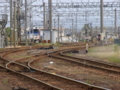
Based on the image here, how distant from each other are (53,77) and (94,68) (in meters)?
3.42

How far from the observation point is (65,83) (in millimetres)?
9148

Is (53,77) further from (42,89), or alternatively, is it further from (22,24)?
(22,24)

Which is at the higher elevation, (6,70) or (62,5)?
(62,5)

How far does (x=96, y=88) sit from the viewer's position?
Answer: 775cm

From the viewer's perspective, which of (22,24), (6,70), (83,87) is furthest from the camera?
(22,24)

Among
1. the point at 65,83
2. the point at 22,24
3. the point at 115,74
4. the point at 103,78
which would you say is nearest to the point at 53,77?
the point at 65,83

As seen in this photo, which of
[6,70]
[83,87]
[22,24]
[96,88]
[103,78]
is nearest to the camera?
[96,88]

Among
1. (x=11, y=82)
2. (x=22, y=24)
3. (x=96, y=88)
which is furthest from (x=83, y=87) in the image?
(x=22, y=24)

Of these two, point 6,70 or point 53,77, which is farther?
point 6,70

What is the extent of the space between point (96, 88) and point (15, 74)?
4616 mm

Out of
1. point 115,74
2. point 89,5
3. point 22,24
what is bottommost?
point 115,74

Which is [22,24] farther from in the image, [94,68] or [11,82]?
[11,82]

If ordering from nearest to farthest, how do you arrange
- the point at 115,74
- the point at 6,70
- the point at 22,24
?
1. the point at 115,74
2. the point at 6,70
3. the point at 22,24

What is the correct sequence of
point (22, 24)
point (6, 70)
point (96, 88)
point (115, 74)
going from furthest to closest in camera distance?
point (22, 24), point (6, 70), point (115, 74), point (96, 88)
